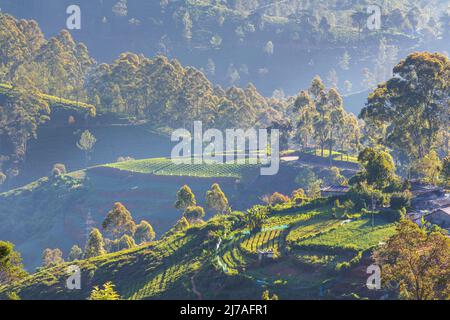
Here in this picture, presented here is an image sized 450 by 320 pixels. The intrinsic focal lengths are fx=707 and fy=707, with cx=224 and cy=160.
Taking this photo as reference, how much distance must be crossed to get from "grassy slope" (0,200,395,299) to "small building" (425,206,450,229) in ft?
9.64

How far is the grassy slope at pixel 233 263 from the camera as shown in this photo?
4588cm

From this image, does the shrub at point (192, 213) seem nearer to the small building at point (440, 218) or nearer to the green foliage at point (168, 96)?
the small building at point (440, 218)

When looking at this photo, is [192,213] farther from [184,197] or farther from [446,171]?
[446,171]

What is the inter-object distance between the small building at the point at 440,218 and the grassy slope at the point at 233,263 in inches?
116

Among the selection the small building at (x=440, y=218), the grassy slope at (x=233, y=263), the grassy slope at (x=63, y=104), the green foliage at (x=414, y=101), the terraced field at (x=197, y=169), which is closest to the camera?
the grassy slope at (x=233, y=263)

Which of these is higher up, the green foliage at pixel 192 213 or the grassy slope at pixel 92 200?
the green foliage at pixel 192 213

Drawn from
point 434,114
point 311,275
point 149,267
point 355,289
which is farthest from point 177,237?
point 434,114

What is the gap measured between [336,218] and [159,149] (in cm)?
8900

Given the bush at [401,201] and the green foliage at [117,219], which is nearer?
the bush at [401,201]

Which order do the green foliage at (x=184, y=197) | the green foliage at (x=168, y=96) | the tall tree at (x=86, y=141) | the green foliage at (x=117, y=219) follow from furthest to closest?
the green foliage at (x=168, y=96)
the tall tree at (x=86, y=141)
the green foliage at (x=184, y=197)
the green foliage at (x=117, y=219)

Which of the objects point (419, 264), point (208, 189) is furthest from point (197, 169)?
point (419, 264)

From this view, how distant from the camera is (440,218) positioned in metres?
51.4

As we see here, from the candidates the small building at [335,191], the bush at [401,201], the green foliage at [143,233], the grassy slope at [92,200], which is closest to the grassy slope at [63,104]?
the grassy slope at [92,200]

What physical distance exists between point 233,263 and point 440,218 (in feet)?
50.8
